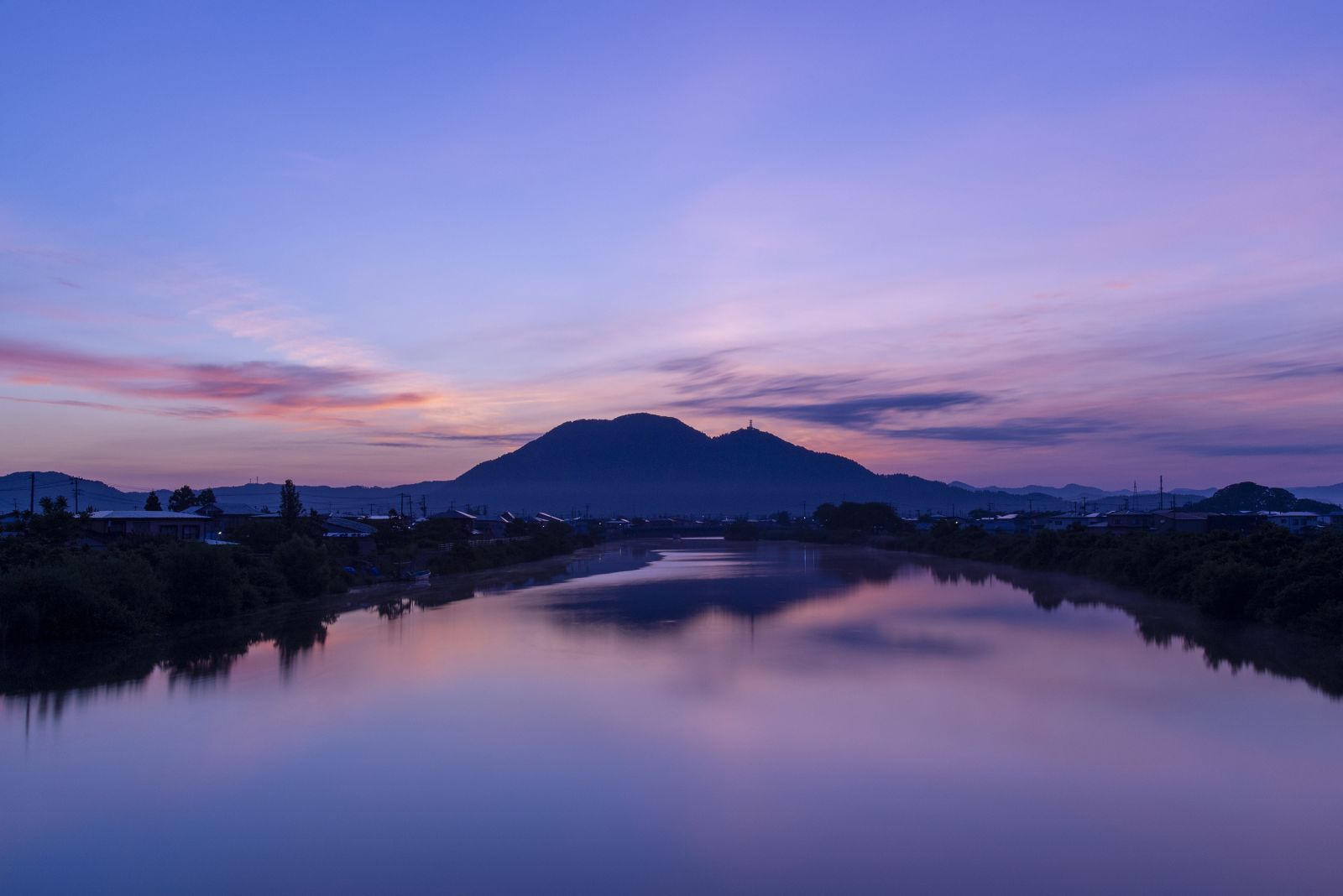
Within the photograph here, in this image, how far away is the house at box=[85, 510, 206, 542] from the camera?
24.2m

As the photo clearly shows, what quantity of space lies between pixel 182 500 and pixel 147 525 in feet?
54.6

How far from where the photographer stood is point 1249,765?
883cm

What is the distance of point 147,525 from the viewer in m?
26.5

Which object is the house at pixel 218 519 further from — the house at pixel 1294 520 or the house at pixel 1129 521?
the house at pixel 1294 520

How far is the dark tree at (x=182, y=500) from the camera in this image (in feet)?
135

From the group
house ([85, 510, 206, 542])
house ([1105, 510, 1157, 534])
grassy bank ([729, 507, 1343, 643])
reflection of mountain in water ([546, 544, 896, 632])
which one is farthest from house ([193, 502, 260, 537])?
house ([1105, 510, 1157, 534])

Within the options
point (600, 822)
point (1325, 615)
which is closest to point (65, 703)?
point (600, 822)

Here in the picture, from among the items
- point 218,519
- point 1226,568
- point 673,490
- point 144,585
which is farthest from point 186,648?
point 673,490

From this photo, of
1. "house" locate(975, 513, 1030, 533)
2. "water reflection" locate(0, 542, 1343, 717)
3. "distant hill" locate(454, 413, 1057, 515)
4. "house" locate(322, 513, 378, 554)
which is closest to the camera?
"water reflection" locate(0, 542, 1343, 717)

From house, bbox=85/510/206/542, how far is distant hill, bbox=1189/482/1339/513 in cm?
6320

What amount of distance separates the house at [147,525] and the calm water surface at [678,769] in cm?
1097

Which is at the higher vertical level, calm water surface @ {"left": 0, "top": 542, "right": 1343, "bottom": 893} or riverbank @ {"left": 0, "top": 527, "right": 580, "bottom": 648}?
riverbank @ {"left": 0, "top": 527, "right": 580, "bottom": 648}

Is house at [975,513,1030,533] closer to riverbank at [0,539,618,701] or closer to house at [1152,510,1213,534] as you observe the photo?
house at [1152,510,1213,534]

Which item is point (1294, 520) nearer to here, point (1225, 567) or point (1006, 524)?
point (1006, 524)
